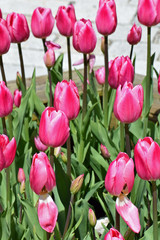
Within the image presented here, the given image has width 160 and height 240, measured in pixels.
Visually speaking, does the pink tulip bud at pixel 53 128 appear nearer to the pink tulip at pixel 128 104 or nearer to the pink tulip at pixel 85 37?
the pink tulip at pixel 128 104

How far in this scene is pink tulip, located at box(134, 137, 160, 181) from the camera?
1.21 metres

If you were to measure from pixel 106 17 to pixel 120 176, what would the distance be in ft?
2.66

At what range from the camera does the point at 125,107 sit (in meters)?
1.43

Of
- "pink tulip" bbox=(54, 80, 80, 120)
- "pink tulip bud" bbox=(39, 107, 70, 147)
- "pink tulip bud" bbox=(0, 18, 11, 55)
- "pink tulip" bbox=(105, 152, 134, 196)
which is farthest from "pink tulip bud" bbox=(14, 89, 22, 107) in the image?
"pink tulip" bbox=(105, 152, 134, 196)

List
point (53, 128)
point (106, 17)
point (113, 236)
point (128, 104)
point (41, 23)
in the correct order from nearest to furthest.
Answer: point (113, 236) → point (53, 128) → point (128, 104) → point (106, 17) → point (41, 23)

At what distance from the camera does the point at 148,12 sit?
1.87 meters

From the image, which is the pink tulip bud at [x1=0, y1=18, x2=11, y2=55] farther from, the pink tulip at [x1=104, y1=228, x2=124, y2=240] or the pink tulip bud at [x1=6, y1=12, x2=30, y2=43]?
the pink tulip at [x1=104, y1=228, x2=124, y2=240]

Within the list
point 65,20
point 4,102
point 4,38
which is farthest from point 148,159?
point 65,20

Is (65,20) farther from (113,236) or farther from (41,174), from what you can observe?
(113,236)

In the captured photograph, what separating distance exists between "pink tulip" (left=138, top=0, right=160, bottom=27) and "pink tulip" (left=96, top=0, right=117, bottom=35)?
0.31 ft

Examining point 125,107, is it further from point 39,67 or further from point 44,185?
point 39,67

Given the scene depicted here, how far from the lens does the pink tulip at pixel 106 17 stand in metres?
A: 1.86

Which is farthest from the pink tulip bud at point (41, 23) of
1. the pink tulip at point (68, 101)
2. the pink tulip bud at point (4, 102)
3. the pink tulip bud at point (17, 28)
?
the pink tulip at point (68, 101)

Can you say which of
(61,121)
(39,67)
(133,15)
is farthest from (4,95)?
(133,15)
